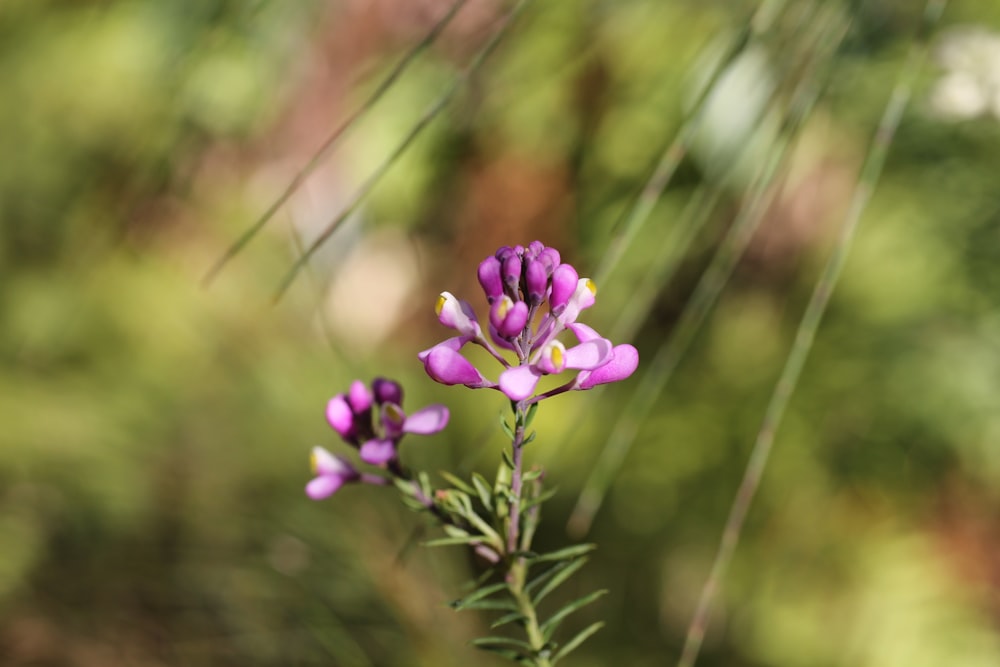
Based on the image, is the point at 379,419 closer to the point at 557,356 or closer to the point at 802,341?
the point at 557,356

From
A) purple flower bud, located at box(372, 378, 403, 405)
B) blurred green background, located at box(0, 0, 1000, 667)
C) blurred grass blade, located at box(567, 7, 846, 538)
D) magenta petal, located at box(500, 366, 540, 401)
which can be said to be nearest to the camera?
magenta petal, located at box(500, 366, 540, 401)

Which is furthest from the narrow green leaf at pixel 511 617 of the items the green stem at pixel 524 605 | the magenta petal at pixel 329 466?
the magenta petal at pixel 329 466

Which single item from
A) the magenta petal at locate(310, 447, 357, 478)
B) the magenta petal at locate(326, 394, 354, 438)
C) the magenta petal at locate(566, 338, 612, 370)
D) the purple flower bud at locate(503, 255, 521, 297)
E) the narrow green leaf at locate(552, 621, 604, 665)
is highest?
the purple flower bud at locate(503, 255, 521, 297)

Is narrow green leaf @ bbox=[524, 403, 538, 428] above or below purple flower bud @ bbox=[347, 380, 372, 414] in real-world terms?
below

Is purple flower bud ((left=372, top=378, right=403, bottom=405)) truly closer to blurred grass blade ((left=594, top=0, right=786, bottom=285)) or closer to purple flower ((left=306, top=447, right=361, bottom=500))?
purple flower ((left=306, top=447, right=361, bottom=500))

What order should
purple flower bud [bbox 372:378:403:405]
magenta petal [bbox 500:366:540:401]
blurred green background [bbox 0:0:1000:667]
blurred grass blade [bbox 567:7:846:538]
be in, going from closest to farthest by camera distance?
magenta petal [bbox 500:366:540:401] < purple flower bud [bbox 372:378:403:405] < blurred grass blade [bbox 567:7:846:538] < blurred green background [bbox 0:0:1000:667]

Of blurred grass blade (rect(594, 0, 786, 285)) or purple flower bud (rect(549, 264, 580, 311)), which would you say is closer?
purple flower bud (rect(549, 264, 580, 311))

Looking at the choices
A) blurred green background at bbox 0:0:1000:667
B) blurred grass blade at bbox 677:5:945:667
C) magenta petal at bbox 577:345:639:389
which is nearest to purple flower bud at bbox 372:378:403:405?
magenta petal at bbox 577:345:639:389

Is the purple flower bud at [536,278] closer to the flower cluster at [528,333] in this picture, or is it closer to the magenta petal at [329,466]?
the flower cluster at [528,333]
